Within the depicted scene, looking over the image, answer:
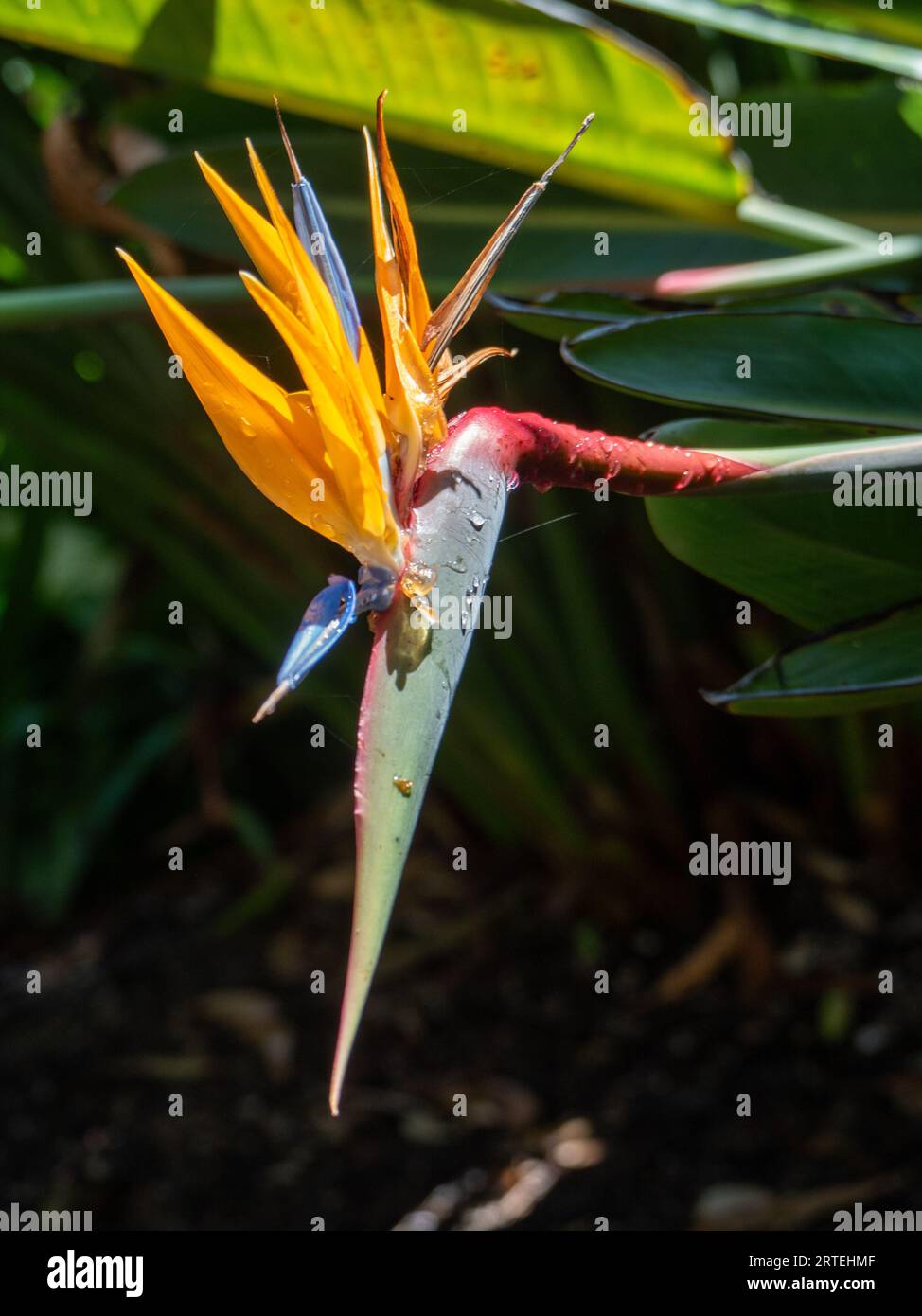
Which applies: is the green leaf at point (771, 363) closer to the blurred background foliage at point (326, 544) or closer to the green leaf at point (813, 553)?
the green leaf at point (813, 553)

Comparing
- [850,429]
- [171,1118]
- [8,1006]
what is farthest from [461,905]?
[850,429]

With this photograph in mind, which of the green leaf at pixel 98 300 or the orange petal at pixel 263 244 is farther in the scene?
the green leaf at pixel 98 300

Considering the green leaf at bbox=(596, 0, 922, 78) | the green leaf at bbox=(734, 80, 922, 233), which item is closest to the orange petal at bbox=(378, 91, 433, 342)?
the green leaf at bbox=(596, 0, 922, 78)

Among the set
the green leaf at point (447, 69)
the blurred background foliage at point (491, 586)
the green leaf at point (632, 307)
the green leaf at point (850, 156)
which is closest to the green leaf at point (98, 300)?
the blurred background foliage at point (491, 586)

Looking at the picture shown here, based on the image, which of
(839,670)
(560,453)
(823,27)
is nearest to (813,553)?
(839,670)

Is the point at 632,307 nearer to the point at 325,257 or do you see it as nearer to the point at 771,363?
the point at 771,363

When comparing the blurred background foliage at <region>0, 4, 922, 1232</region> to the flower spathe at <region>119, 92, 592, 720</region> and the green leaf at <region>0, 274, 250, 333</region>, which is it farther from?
the flower spathe at <region>119, 92, 592, 720</region>

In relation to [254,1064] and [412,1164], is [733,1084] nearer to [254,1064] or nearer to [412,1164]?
[412,1164]
